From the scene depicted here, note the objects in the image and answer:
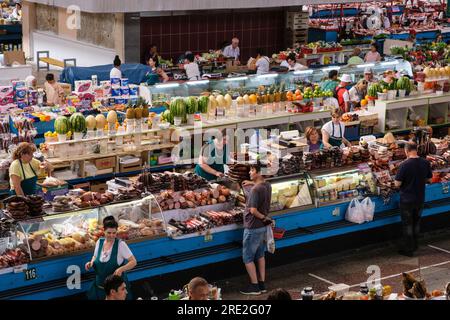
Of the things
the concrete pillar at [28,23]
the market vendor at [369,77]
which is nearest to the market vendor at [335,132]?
the market vendor at [369,77]

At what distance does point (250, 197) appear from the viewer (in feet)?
31.3

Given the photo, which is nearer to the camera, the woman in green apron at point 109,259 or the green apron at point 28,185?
the woman in green apron at point 109,259

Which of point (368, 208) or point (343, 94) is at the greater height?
point (343, 94)

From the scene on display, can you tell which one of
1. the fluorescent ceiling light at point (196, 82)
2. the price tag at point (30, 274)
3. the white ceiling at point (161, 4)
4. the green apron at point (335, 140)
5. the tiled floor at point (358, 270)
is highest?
the white ceiling at point (161, 4)

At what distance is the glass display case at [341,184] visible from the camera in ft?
35.1

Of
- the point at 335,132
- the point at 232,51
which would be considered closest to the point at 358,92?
the point at 335,132

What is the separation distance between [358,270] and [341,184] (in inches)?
43.2

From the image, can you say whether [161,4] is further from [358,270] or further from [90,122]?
[358,270]

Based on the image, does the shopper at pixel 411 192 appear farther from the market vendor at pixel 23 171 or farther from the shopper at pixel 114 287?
the shopper at pixel 114 287

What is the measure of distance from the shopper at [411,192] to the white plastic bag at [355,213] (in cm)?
52

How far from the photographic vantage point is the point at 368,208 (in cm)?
1088

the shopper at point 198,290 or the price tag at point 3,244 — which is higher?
the shopper at point 198,290

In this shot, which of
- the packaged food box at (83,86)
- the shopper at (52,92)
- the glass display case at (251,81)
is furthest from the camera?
the glass display case at (251,81)
